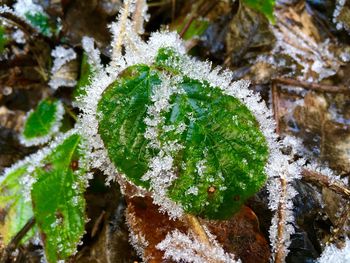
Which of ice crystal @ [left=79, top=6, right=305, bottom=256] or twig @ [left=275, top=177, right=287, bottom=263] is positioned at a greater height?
ice crystal @ [left=79, top=6, right=305, bottom=256]

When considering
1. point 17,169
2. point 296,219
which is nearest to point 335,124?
point 296,219

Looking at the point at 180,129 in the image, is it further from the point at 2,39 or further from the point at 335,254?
the point at 2,39

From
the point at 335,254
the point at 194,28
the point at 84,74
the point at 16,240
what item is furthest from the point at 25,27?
the point at 335,254

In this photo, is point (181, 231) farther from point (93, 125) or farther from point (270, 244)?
point (93, 125)

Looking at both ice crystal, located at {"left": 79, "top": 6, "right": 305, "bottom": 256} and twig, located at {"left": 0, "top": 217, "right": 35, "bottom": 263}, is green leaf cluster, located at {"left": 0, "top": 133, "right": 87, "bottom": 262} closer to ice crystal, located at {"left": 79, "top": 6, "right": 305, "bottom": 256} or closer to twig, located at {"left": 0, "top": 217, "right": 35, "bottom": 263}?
twig, located at {"left": 0, "top": 217, "right": 35, "bottom": 263}

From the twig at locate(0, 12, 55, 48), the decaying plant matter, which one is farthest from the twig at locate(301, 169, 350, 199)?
the twig at locate(0, 12, 55, 48)

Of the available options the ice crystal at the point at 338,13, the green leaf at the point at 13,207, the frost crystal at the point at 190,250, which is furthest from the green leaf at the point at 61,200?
the ice crystal at the point at 338,13
